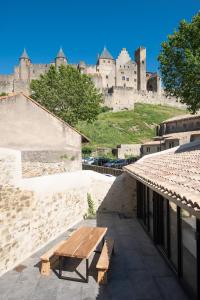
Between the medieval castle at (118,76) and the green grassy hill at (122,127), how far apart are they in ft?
20.2

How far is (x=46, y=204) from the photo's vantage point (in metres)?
11.1

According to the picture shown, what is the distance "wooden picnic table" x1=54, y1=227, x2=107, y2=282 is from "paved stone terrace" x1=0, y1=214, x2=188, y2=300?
1.88 ft

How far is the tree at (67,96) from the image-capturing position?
3070 cm

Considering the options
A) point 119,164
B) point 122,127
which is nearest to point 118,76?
point 122,127

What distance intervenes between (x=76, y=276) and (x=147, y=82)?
312 feet

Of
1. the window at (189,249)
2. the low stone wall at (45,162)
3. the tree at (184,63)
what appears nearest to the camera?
the window at (189,249)

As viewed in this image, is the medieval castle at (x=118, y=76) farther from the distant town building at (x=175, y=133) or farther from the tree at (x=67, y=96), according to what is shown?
the tree at (x=67, y=96)

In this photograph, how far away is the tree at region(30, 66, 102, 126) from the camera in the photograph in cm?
3070

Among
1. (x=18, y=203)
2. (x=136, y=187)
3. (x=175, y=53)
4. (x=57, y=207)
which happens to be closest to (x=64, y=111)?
(x=175, y=53)

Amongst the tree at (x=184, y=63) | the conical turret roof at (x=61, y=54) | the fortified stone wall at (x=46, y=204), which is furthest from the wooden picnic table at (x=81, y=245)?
the conical turret roof at (x=61, y=54)

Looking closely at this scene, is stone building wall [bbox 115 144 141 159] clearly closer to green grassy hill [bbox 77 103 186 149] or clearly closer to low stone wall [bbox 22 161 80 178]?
green grassy hill [bbox 77 103 186 149]

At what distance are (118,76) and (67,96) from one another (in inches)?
2478

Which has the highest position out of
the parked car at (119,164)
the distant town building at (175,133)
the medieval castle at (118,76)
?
the medieval castle at (118,76)

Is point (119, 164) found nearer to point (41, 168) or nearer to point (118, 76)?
point (41, 168)
